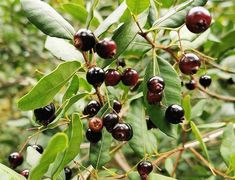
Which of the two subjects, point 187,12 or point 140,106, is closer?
point 187,12

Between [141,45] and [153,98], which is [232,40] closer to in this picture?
[141,45]

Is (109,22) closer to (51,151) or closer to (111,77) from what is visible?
(111,77)

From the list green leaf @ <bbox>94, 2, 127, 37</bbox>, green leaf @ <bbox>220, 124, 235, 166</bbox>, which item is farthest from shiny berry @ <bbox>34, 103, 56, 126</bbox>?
green leaf @ <bbox>220, 124, 235, 166</bbox>

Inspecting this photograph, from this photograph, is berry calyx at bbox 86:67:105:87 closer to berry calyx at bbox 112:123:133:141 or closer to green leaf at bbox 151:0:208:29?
berry calyx at bbox 112:123:133:141

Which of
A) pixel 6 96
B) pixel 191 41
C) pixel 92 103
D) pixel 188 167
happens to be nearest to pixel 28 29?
pixel 6 96

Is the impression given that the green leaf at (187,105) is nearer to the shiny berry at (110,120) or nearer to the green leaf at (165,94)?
the green leaf at (165,94)

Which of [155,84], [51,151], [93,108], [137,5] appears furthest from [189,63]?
[51,151]
